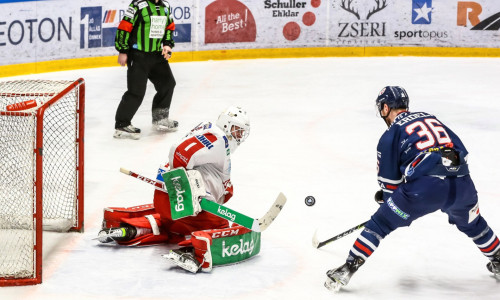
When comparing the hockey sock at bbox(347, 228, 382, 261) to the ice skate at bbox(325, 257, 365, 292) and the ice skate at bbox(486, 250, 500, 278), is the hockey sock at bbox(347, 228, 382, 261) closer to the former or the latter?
the ice skate at bbox(325, 257, 365, 292)

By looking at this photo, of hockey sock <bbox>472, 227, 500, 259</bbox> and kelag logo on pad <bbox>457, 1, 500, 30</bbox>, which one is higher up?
kelag logo on pad <bbox>457, 1, 500, 30</bbox>

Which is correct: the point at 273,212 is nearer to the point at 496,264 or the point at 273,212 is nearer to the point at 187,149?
the point at 187,149

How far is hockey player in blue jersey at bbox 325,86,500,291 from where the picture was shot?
4.34 meters

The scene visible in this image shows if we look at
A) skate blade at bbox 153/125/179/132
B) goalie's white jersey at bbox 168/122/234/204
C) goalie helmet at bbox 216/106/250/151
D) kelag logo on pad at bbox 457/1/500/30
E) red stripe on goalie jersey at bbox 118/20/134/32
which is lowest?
skate blade at bbox 153/125/179/132

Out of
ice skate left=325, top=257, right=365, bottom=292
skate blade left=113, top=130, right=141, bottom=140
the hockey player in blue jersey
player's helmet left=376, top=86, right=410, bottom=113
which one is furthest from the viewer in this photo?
skate blade left=113, top=130, right=141, bottom=140

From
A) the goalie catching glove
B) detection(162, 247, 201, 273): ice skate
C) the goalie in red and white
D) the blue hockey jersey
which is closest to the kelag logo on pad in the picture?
the goalie in red and white

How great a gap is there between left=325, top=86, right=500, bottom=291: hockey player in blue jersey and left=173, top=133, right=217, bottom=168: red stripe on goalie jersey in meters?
0.92

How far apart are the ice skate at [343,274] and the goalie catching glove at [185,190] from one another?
779 mm

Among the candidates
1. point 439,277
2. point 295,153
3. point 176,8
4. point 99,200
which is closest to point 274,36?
point 176,8

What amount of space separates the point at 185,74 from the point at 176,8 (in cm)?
103

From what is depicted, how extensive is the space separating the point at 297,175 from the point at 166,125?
1739mm

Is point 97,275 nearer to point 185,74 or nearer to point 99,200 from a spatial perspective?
point 99,200

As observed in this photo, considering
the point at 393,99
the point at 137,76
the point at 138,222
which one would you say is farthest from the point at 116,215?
the point at 137,76

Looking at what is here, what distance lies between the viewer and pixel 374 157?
24.8 feet
